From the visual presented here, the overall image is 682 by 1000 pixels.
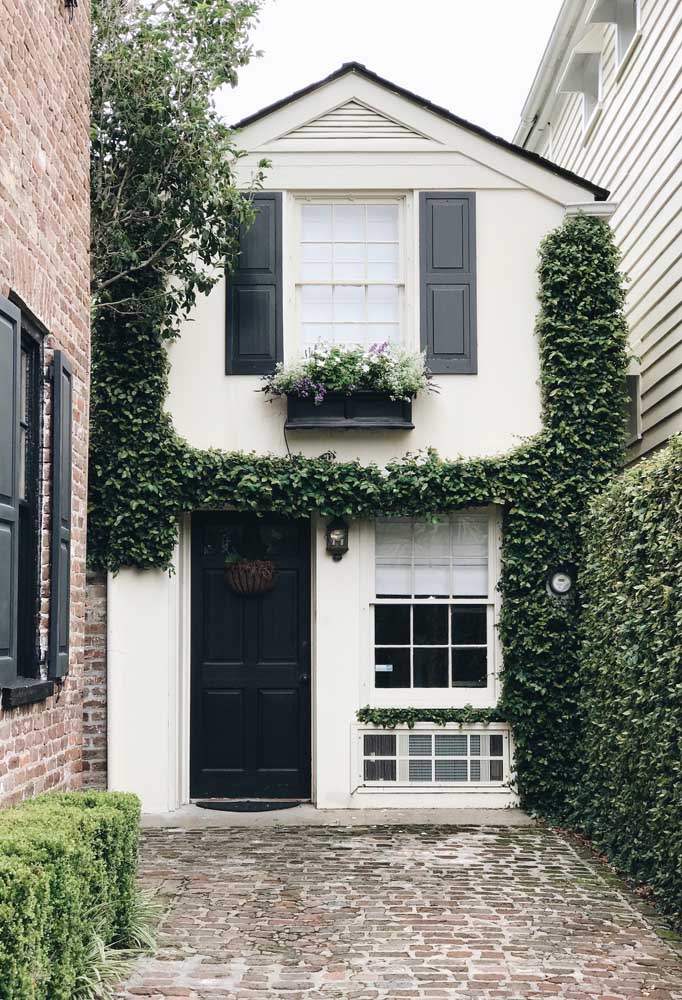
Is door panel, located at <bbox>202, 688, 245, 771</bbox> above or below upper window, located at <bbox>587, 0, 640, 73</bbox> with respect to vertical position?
below

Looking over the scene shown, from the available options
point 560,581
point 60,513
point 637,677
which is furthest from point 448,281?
point 60,513

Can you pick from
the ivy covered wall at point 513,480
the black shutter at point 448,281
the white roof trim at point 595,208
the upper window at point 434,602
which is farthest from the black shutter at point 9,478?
the white roof trim at point 595,208

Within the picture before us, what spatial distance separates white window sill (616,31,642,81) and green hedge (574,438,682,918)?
4.48 meters

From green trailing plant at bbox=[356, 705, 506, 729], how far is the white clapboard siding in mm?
2886

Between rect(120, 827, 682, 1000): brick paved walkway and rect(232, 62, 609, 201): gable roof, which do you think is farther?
rect(232, 62, 609, 201): gable roof

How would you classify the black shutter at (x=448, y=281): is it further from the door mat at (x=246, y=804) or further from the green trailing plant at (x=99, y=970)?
the green trailing plant at (x=99, y=970)

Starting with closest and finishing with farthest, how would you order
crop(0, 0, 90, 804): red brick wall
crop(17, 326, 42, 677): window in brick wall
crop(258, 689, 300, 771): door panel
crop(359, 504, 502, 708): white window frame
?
1. crop(0, 0, 90, 804): red brick wall
2. crop(17, 326, 42, 677): window in brick wall
3. crop(359, 504, 502, 708): white window frame
4. crop(258, 689, 300, 771): door panel

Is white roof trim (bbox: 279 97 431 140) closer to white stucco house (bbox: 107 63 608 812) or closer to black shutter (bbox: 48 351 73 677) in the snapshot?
white stucco house (bbox: 107 63 608 812)

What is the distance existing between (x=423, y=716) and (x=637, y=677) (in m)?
2.66

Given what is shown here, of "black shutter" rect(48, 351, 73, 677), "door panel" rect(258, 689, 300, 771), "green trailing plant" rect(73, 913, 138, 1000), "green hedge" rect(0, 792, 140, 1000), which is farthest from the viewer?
"door panel" rect(258, 689, 300, 771)

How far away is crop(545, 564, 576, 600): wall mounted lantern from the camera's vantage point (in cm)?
926

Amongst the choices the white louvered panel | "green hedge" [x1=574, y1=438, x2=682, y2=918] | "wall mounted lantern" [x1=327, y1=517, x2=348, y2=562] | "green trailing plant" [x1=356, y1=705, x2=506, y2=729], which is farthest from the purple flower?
"green trailing plant" [x1=356, y1=705, x2=506, y2=729]

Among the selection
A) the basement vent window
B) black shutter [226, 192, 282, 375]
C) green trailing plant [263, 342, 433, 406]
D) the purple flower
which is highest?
black shutter [226, 192, 282, 375]

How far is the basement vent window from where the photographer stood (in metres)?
9.31
